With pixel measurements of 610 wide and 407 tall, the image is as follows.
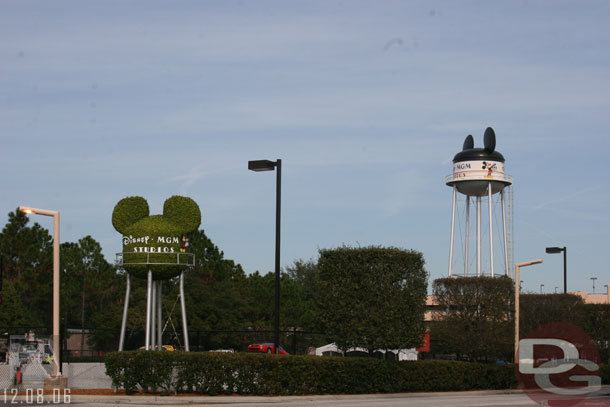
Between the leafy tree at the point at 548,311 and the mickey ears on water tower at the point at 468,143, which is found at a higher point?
the mickey ears on water tower at the point at 468,143

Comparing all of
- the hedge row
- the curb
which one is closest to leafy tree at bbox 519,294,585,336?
the hedge row

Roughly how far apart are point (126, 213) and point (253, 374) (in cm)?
823

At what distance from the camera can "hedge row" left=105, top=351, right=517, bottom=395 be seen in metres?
26.6

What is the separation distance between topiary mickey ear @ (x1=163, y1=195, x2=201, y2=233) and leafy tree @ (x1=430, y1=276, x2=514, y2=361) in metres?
17.7

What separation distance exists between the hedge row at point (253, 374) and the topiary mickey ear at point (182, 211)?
5982 mm

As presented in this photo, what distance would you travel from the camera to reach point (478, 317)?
139ft

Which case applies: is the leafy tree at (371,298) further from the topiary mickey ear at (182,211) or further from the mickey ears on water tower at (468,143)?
the mickey ears on water tower at (468,143)

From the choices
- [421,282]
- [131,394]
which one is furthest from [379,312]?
[131,394]

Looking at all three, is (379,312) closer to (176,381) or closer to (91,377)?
(176,381)

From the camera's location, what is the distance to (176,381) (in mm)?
26922

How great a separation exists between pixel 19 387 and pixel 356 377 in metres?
12.1
